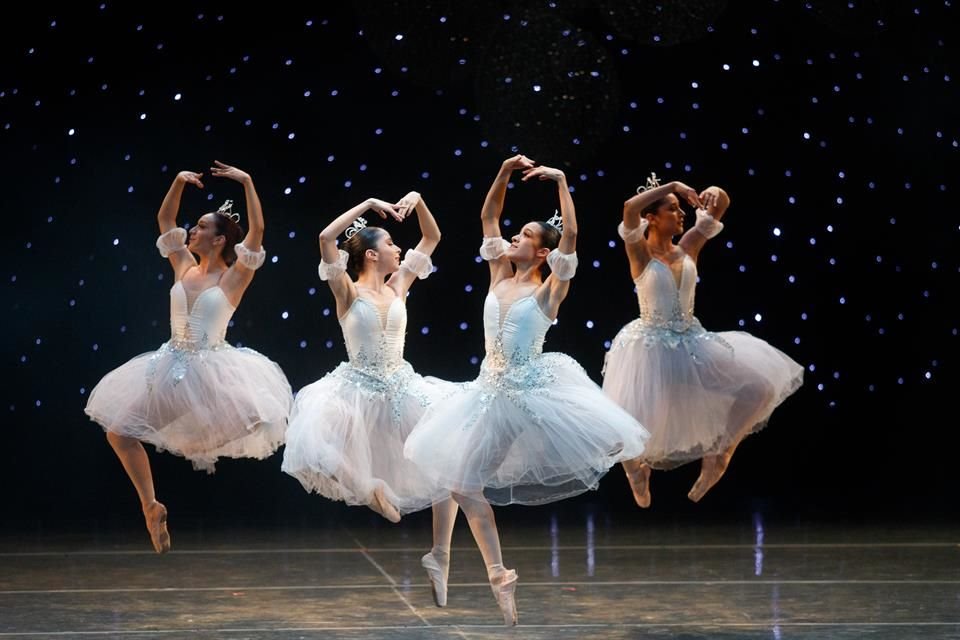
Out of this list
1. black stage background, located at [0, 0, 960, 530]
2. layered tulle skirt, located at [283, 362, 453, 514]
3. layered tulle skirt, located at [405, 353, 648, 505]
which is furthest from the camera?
black stage background, located at [0, 0, 960, 530]

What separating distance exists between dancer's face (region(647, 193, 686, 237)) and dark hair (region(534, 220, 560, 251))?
539 mm

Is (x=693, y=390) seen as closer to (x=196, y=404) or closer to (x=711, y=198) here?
(x=711, y=198)

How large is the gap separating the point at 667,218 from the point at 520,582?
175 centimetres

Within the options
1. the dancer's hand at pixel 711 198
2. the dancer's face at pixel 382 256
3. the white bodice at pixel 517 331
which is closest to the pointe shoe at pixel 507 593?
the white bodice at pixel 517 331

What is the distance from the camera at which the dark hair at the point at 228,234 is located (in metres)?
5.69

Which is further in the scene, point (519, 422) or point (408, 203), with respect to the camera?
point (408, 203)

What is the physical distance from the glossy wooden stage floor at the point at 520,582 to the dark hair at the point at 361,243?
136 centimetres

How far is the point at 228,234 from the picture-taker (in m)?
5.73

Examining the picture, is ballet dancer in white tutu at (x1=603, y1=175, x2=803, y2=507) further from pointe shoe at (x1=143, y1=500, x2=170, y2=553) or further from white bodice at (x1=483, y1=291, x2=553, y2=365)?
pointe shoe at (x1=143, y1=500, x2=170, y2=553)

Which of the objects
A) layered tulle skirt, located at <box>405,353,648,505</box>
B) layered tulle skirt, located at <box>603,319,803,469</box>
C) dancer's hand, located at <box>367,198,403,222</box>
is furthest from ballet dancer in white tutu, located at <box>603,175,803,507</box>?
dancer's hand, located at <box>367,198,403,222</box>

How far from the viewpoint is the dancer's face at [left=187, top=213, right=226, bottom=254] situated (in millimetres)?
5676

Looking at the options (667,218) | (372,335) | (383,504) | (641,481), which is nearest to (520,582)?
(641,481)

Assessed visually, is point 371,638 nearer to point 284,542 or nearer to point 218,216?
point 218,216

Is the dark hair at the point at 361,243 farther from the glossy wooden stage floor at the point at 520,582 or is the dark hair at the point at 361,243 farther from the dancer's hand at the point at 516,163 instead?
the glossy wooden stage floor at the point at 520,582
